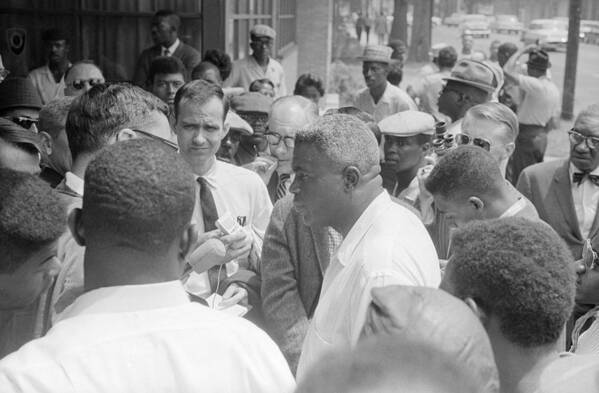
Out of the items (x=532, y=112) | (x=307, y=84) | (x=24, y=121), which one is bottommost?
(x=532, y=112)

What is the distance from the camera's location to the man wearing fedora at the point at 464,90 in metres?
7.26

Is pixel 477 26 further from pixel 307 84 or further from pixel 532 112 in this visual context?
pixel 307 84

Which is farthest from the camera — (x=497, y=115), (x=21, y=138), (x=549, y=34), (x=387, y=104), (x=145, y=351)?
(x=549, y=34)

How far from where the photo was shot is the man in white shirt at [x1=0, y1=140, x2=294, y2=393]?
213 centimetres

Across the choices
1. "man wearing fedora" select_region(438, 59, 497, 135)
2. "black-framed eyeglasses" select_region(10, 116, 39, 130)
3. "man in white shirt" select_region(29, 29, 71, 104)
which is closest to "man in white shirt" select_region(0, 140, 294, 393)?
"black-framed eyeglasses" select_region(10, 116, 39, 130)

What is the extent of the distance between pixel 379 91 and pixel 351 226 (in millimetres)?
6022

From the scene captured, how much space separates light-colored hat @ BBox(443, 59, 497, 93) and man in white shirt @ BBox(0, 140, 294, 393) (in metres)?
5.12

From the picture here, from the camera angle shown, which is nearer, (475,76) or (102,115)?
(102,115)

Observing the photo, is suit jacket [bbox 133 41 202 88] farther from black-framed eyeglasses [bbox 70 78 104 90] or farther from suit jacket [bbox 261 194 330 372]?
suit jacket [bbox 261 194 330 372]

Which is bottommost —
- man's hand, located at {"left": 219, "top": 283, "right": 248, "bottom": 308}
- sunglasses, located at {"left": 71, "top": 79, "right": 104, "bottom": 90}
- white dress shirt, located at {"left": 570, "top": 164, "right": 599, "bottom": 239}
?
man's hand, located at {"left": 219, "top": 283, "right": 248, "bottom": 308}

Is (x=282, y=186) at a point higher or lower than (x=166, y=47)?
lower

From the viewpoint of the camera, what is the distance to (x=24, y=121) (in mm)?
5875

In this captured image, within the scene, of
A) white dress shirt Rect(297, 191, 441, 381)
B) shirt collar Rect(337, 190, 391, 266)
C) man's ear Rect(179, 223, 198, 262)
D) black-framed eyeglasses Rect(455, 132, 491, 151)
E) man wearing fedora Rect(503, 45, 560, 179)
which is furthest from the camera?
man wearing fedora Rect(503, 45, 560, 179)

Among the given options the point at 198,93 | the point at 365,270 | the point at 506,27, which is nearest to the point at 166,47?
the point at 198,93
